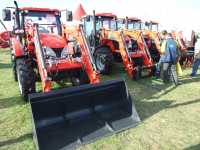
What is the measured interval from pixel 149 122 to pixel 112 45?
507 cm

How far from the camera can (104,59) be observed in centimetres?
938

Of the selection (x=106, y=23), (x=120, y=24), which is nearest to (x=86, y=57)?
(x=106, y=23)

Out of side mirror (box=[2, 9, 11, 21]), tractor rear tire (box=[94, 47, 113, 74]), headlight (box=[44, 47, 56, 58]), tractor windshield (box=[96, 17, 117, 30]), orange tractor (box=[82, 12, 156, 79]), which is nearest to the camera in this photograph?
headlight (box=[44, 47, 56, 58])

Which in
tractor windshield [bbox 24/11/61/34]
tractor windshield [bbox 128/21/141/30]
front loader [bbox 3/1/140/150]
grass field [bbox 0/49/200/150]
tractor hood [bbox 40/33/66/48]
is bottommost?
grass field [bbox 0/49/200/150]

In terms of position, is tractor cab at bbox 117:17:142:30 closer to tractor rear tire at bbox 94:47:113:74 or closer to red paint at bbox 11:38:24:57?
tractor rear tire at bbox 94:47:113:74

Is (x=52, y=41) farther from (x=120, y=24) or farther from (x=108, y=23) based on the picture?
(x=120, y=24)

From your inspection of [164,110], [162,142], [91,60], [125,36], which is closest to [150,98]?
[164,110]

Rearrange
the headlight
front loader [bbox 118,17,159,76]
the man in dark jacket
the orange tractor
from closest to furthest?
the headlight
the man in dark jacket
the orange tractor
front loader [bbox 118,17,159,76]

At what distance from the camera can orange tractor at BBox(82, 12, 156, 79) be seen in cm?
862

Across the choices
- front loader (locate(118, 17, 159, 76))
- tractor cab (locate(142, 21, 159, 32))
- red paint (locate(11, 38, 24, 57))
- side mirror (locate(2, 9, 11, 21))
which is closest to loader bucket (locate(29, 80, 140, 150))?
red paint (locate(11, 38, 24, 57))

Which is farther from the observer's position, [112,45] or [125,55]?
[112,45]

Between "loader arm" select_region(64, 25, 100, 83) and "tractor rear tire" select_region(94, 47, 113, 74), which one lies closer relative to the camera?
"loader arm" select_region(64, 25, 100, 83)

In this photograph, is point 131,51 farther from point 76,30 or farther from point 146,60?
point 76,30

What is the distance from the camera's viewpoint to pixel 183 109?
227 inches
